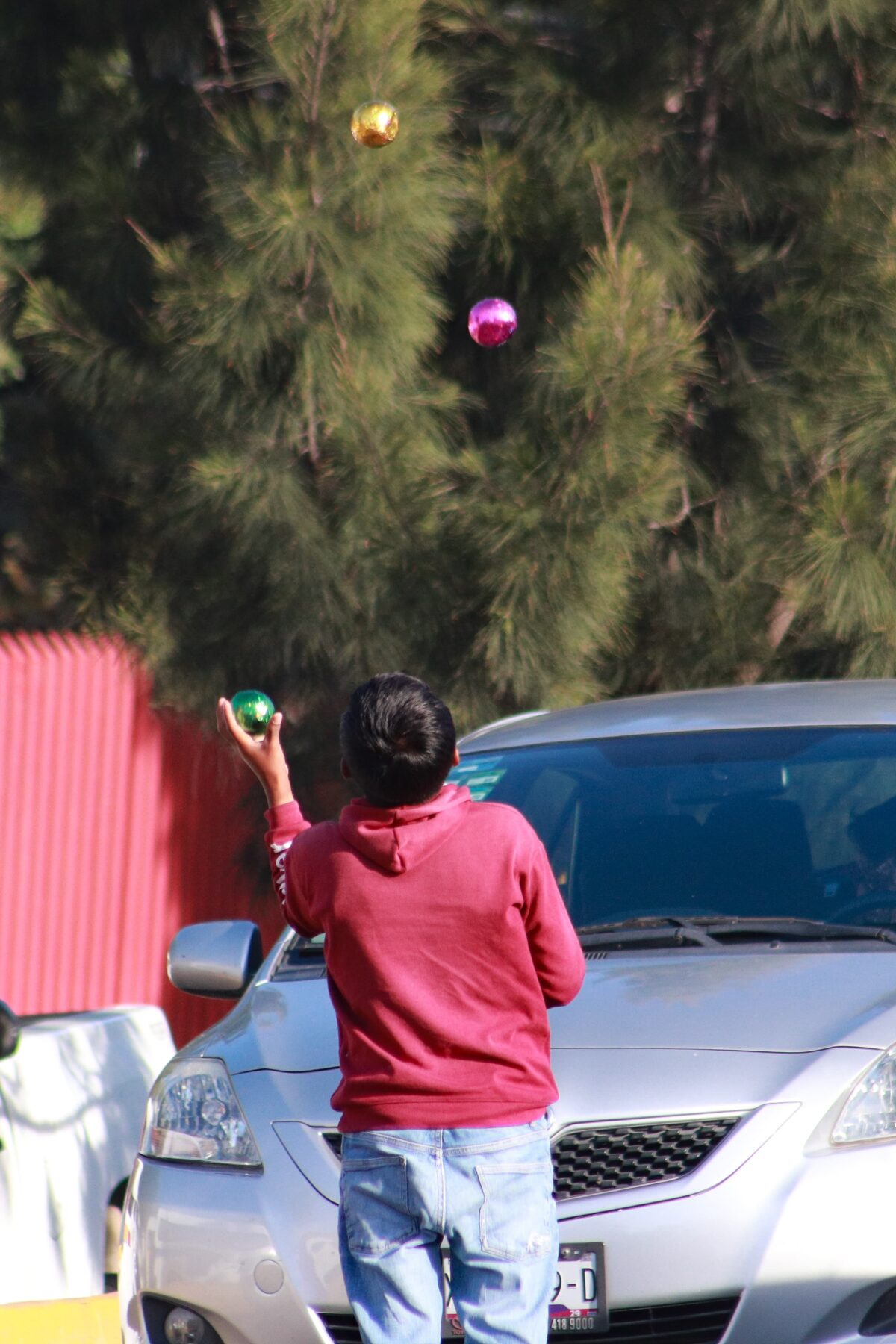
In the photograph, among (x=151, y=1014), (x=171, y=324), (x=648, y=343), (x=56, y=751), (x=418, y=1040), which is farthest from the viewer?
(x=56, y=751)

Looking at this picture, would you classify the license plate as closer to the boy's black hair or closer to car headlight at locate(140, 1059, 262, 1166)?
car headlight at locate(140, 1059, 262, 1166)

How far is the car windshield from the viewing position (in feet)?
12.6

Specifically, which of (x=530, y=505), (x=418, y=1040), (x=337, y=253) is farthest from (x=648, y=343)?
(x=418, y=1040)

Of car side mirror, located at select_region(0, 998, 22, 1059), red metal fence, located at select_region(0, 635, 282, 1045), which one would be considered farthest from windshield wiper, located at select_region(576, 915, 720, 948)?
red metal fence, located at select_region(0, 635, 282, 1045)

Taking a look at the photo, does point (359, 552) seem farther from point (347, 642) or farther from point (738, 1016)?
point (738, 1016)

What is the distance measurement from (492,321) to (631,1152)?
4.45 meters

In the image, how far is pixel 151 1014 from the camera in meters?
5.93

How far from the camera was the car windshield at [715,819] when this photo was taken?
3.85 metres

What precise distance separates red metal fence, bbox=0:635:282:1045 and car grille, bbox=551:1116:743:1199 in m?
5.77

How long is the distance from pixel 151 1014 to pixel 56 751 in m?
2.94

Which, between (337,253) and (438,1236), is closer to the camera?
(438,1236)

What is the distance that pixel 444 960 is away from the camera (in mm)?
Result: 2578

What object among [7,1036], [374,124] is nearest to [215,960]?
[7,1036]

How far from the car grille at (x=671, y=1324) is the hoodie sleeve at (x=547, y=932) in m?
0.62
